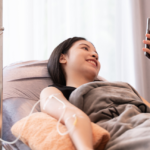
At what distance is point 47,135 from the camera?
65 cm

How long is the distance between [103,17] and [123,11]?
0.26m

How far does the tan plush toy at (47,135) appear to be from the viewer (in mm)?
623

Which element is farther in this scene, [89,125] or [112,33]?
[112,33]

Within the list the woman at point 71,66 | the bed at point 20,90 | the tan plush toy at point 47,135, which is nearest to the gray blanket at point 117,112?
the tan plush toy at point 47,135

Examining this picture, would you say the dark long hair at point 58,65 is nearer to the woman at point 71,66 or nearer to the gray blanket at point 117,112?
the woman at point 71,66

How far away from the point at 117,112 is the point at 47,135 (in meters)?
0.37

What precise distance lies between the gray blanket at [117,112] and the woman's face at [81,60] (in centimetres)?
18

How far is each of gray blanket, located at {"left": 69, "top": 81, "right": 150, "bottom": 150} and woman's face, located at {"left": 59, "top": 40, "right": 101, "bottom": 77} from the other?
0.18m

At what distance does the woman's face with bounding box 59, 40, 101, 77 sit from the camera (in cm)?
122

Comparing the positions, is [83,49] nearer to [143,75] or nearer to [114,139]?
[114,139]

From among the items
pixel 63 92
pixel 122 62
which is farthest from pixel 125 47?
pixel 63 92

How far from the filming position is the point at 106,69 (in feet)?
6.97

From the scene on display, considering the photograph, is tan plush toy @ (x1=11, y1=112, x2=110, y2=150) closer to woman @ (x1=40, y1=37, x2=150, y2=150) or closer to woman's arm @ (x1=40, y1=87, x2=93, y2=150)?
woman's arm @ (x1=40, y1=87, x2=93, y2=150)

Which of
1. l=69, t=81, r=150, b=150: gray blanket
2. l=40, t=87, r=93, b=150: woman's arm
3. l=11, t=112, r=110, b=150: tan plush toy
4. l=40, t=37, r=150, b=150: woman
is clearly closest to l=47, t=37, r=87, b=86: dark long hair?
l=40, t=37, r=150, b=150: woman
